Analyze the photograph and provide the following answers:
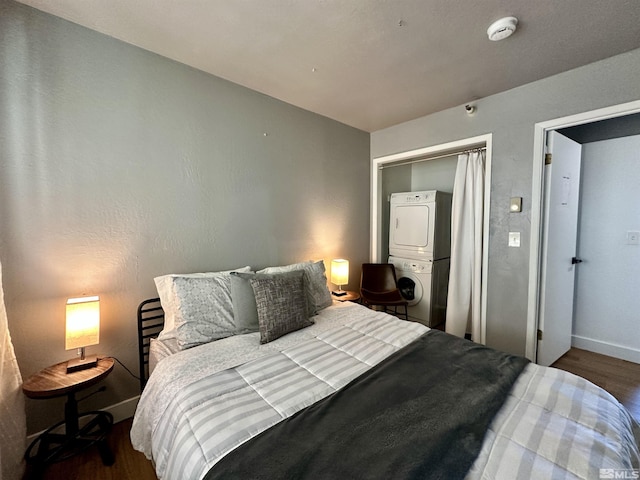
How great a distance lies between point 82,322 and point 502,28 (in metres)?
3.03

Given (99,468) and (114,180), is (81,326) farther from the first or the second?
(114,180)

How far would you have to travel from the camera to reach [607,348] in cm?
284

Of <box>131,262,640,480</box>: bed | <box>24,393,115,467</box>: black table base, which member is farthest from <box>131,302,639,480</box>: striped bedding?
<box>24,393,115,467</box>: black table base

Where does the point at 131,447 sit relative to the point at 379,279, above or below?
below

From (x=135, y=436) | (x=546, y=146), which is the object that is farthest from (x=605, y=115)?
(x=135, y=436)

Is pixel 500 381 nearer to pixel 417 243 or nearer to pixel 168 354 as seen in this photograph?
pixel 168 354

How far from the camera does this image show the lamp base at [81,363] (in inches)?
61.5

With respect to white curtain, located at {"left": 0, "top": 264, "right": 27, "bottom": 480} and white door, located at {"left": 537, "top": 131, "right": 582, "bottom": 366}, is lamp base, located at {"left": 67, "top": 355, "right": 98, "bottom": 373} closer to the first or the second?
white curtain, located at {"left": 0, "top": 264, "right": 27, "bottom": 480}

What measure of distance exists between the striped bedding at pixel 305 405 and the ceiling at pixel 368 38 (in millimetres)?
1971

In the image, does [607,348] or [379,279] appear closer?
[607,348]

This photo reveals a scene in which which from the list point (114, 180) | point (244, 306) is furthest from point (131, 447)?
point (114, 180)

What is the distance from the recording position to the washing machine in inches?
132

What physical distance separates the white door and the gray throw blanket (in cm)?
138

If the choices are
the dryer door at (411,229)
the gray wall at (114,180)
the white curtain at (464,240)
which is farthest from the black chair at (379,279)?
the gray wall at (114,180)
